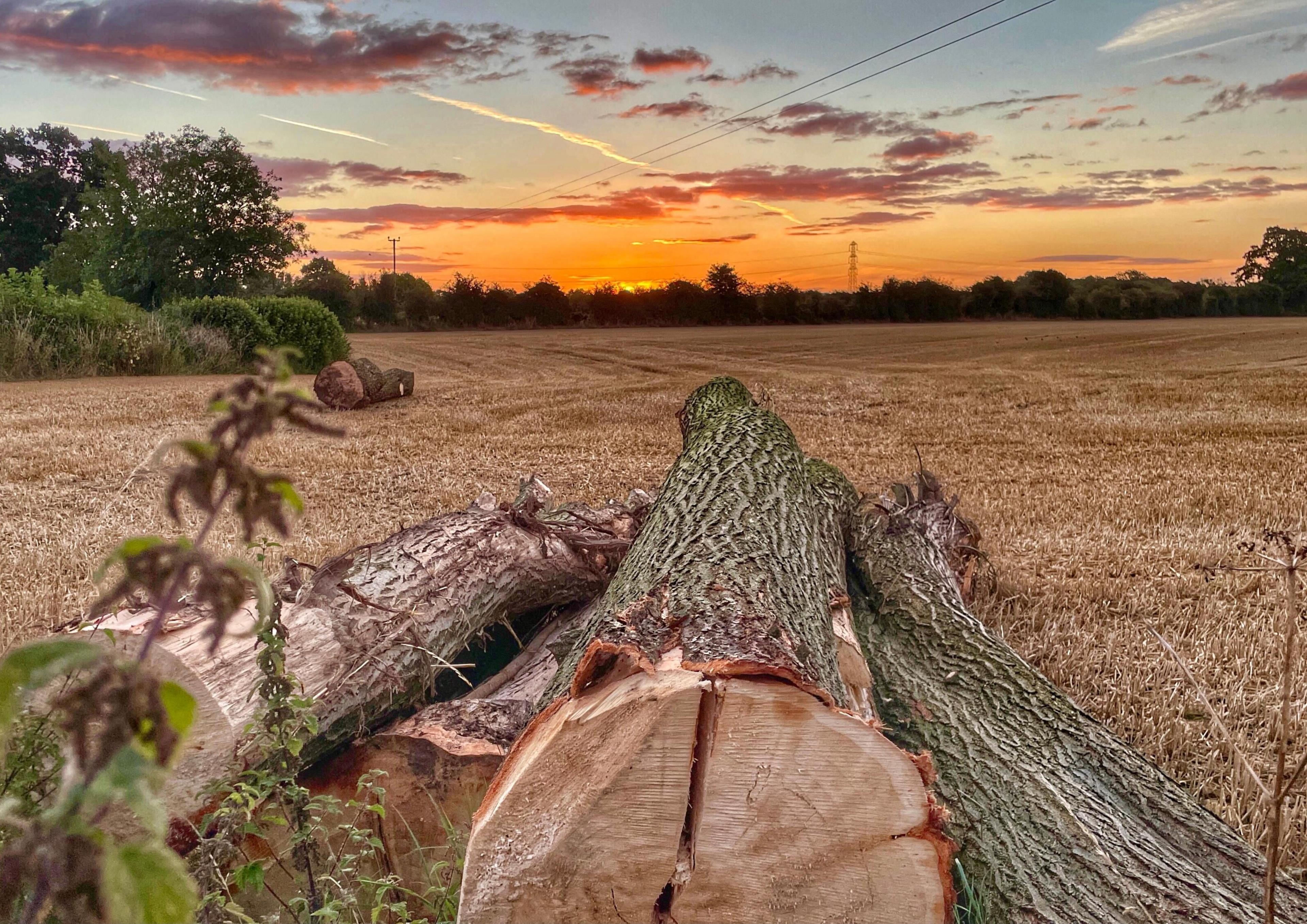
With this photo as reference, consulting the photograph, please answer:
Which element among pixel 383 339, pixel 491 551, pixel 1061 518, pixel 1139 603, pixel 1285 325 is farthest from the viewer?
pixel 383 339

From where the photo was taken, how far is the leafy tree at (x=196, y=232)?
1320 inches

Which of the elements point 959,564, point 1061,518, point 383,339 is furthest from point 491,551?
point 383,339

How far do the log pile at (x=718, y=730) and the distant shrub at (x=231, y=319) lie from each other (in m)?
17.8

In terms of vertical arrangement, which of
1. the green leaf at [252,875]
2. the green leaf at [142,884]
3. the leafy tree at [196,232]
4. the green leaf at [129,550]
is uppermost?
the leafy tree at [196,232]

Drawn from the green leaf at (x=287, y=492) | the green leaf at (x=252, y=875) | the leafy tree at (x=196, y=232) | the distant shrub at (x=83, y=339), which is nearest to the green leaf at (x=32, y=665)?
the green leaf at (x=287, y=492)

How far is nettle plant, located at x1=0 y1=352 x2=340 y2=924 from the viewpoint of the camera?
400 mm

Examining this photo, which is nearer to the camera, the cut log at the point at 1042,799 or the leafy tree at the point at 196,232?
the cut log at the point at 1042,799

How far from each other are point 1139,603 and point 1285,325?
33519 mm

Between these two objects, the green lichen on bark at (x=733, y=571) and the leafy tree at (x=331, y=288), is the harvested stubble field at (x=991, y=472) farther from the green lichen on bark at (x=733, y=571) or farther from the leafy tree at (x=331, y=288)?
the leafy tree at (x=331, y=288)

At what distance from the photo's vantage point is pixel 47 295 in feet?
60.0

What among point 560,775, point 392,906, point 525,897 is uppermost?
point 560,775

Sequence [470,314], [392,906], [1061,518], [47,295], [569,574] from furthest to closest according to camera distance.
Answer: [470,314]
[47,295]
[1061,518]
[569,574]
[392,906]

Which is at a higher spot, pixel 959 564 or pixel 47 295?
pixel 47 295

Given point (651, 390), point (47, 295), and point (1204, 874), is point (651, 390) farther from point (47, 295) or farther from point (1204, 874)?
point (1204, 874)
